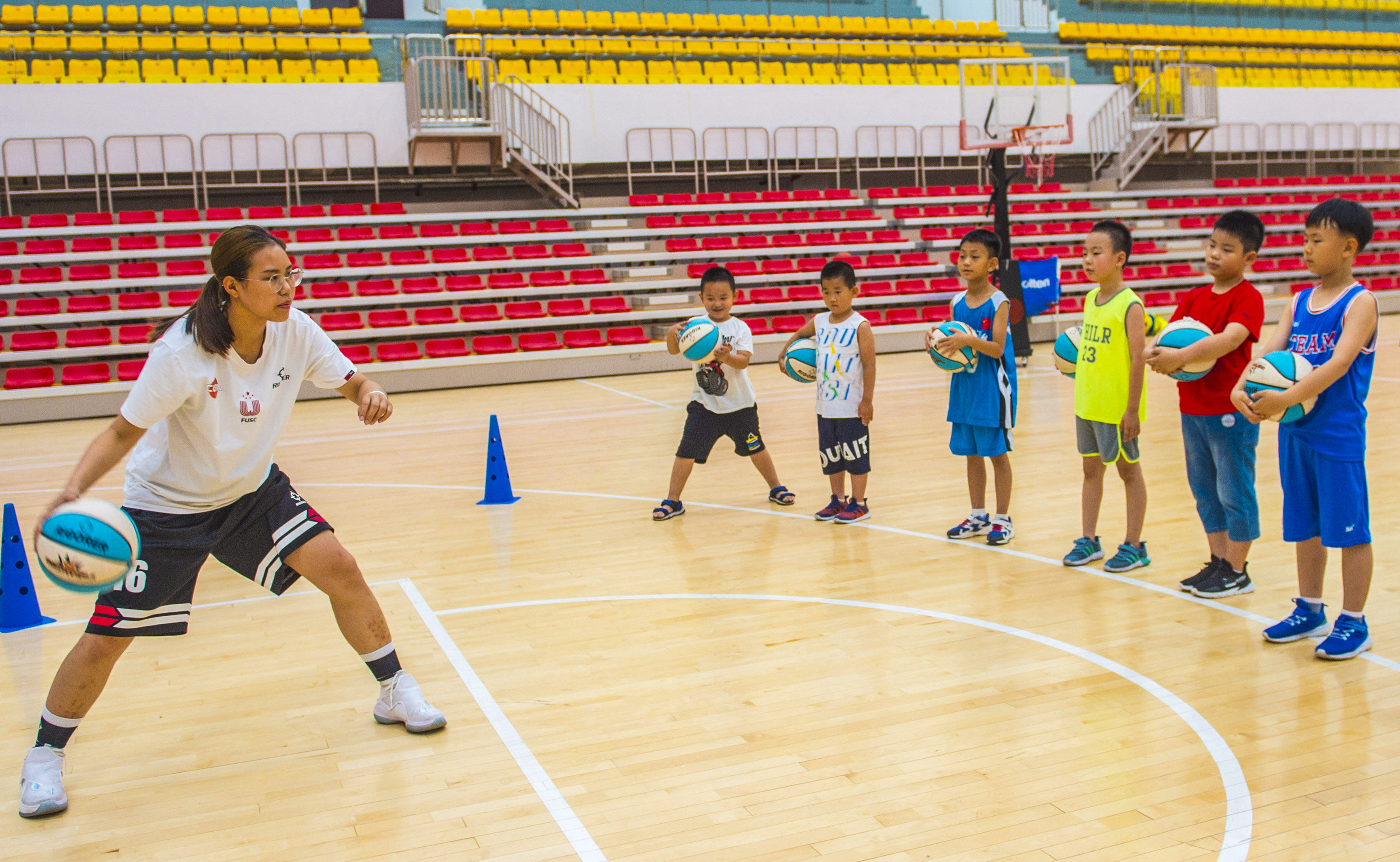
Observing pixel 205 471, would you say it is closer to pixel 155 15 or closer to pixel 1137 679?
pixel 1137 679

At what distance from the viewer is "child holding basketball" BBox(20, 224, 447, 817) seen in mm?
2730

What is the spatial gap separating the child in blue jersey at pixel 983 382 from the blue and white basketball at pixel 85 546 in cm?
337

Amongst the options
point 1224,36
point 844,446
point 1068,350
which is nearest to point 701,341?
point 844,446

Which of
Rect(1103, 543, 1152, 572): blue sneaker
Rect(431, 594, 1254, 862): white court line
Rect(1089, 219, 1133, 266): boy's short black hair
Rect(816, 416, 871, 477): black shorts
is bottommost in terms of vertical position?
Rect(431, 594, 1254, 862): white court line

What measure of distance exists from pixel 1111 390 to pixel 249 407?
3.30 metres

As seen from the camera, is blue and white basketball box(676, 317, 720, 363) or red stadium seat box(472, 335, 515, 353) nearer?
blue and white basketball box(676, 317, 720, 363)

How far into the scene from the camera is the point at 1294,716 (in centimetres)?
304

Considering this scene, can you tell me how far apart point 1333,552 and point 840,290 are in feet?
8.26

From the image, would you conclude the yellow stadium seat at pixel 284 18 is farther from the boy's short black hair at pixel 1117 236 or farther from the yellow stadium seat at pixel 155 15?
the boy's short black hair at pixel 1117 236

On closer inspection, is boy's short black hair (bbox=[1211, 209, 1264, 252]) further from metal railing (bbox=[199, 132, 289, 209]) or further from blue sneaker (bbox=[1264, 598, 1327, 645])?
metal railing (bbox=[199, 132, 289, 209])

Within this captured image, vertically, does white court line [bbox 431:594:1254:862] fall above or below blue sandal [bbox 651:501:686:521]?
below

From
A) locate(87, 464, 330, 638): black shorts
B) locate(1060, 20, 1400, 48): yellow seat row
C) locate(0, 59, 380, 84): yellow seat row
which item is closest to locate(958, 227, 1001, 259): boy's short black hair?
locate(87, 464, 330, 638): black shorts

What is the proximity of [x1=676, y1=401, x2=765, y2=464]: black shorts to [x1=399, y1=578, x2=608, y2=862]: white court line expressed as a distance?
1.96 metres

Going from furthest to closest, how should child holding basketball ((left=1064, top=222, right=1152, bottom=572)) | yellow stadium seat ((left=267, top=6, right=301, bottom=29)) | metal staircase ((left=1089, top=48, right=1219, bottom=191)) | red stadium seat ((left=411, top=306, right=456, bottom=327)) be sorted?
1. metal staircase ((left=1089, top=48, right=1219, bottom=191))
2. yellow stadium seat ((left=267, top=6, right=301, bottom=29))
3. red stadium seat ((left=411, top=306, right=456, bottom=327))
4. child holding basketball ((left=1064, top=222, right=1152, bottom=572))
